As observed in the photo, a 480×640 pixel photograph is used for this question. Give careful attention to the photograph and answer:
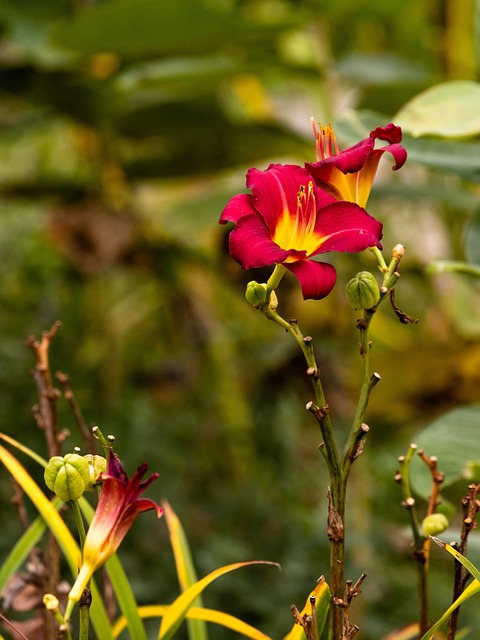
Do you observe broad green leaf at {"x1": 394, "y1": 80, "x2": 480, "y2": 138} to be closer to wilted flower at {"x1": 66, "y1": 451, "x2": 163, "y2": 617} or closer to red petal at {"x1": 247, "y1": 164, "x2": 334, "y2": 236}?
red petal at {"x1": 247, "y1": 164, "x2": 334, "y2": 236}

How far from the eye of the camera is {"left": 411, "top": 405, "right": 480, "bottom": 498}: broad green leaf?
49 centimetres

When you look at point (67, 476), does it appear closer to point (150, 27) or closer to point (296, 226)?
point (296, 226)

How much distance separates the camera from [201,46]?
1051mm

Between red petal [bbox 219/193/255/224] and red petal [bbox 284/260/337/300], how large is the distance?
0.03 meters

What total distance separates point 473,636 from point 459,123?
77cm

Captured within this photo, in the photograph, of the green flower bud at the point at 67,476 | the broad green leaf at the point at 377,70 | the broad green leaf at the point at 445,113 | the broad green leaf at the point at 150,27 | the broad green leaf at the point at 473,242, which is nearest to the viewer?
the green flower bud at the point at 67,476

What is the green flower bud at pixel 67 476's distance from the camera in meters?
0.32

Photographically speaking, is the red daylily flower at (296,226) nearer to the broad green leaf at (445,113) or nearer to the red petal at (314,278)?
the red petal at (314,278)

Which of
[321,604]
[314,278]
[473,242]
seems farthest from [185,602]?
[473,242]

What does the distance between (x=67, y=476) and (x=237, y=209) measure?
0.13 meters

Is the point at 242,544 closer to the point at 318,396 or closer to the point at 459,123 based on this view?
the point at 459,123

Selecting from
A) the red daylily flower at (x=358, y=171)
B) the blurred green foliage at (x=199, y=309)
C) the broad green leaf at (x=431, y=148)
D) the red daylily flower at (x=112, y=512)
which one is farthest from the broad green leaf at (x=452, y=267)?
the blurred green foliage at (x=199, y=309)

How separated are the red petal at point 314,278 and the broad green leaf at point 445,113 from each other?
0.80 ft

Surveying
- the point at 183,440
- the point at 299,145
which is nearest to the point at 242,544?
the point at 183,440
